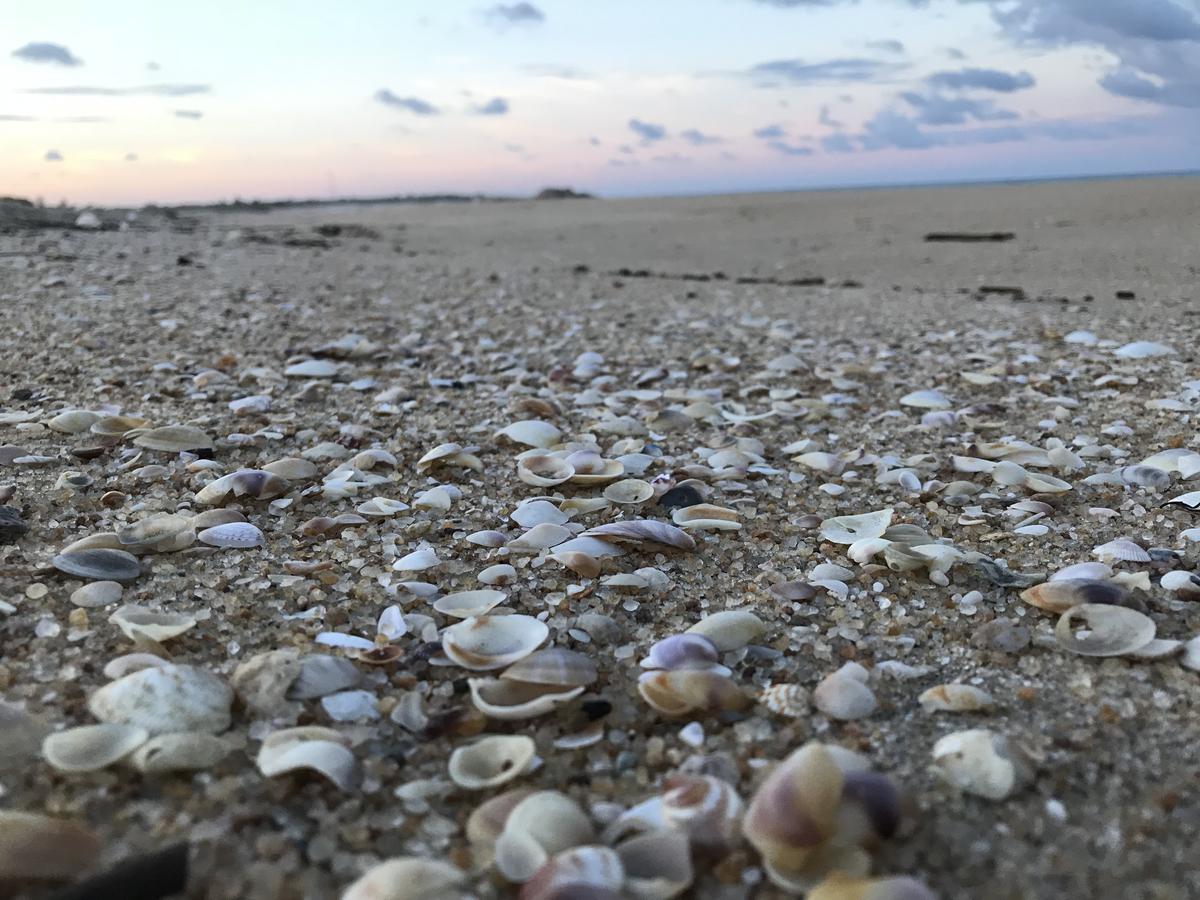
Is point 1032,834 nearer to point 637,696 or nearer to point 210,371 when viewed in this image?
point 637,696

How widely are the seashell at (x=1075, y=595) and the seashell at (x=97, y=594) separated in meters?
1.78

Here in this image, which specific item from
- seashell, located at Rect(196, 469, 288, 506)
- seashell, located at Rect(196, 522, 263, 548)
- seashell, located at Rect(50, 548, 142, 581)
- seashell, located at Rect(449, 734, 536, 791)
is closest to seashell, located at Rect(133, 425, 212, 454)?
seashell, located at Rect(196, 469, 288, 506)

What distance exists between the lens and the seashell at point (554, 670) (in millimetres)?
1447

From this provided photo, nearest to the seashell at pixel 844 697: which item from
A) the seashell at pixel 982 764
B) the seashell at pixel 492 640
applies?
the seashell at pixel 982 764

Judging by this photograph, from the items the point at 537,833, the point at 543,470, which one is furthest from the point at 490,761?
the point at 543,470

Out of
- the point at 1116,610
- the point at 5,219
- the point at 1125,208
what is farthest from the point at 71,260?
the point at 1125,208

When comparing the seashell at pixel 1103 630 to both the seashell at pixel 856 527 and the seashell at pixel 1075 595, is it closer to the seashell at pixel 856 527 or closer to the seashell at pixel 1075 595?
the seashell at pixel 1075 595

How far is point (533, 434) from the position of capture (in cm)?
286

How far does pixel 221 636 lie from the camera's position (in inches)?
63.8

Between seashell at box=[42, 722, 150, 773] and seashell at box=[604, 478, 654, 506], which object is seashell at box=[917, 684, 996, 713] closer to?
seashell at box=[604, 478, 654, 506]

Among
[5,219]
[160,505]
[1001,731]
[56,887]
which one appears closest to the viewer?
[56,887]

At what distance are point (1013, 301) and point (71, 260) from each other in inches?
273

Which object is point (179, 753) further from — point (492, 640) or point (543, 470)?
point (543, 470)

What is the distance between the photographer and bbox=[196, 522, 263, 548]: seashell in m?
2.00
